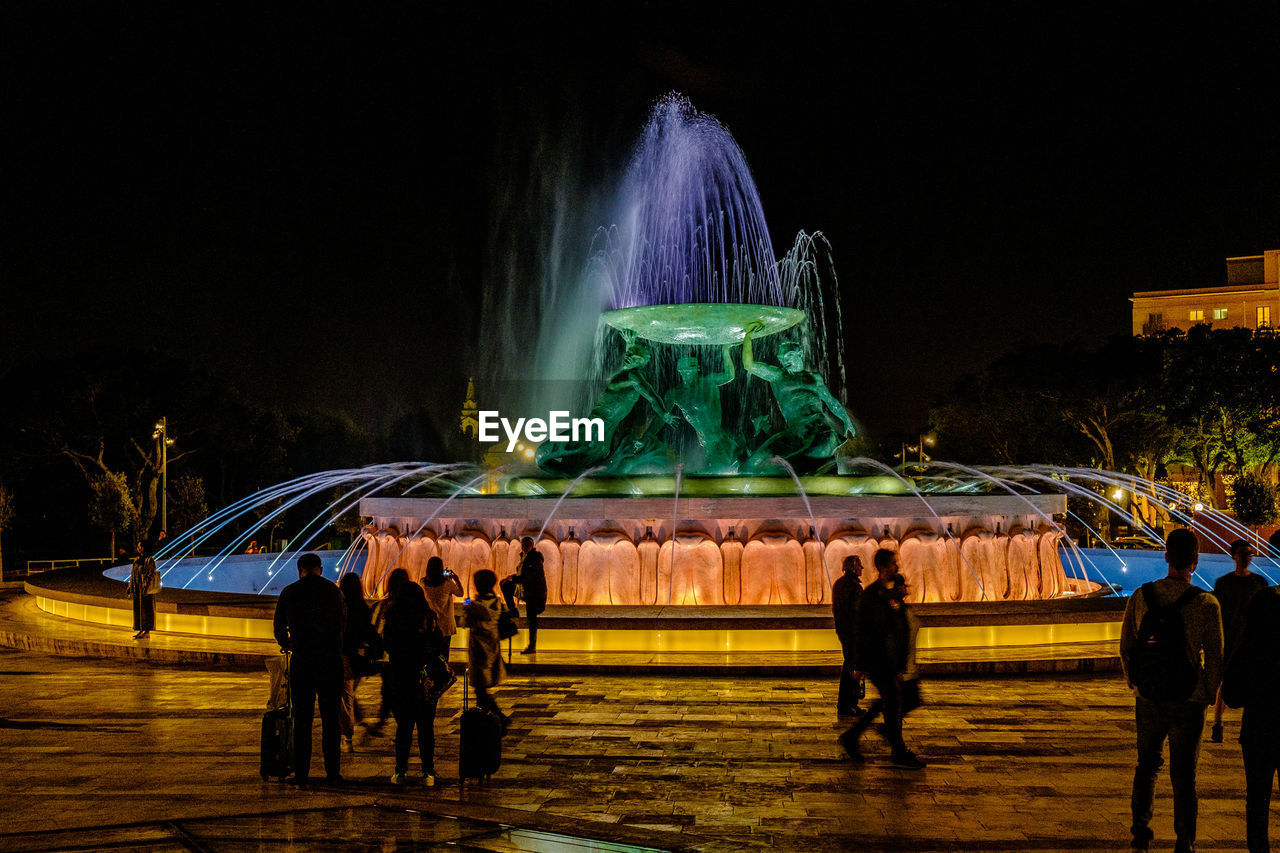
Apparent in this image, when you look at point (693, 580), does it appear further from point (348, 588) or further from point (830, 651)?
point (348, 588)

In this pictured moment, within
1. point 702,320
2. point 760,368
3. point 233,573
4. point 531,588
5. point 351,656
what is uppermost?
point 702,320

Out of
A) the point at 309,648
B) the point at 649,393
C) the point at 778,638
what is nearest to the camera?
the point at 309,648

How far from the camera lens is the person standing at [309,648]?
6930 mm

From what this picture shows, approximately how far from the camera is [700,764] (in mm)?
7773

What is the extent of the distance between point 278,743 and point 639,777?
2391 millimetres

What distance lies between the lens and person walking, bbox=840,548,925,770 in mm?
7441

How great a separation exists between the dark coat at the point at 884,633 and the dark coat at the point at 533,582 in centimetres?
514

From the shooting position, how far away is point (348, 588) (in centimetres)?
764

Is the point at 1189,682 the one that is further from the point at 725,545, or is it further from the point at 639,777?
the point at 725,545

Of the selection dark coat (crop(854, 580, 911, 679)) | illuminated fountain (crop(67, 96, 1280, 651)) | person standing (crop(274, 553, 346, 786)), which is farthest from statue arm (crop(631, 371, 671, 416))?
person standing (crop(274, 553, 346, 786))

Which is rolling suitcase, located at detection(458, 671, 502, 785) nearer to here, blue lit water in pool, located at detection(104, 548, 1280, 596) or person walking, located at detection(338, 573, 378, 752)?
person walking, located at detection(338, 573, 378, 752)

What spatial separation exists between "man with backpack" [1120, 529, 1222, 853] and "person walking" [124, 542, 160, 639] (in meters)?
11.9

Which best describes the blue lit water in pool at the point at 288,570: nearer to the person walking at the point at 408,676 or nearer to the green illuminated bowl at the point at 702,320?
the green illuminated bowl at the point at 702,320

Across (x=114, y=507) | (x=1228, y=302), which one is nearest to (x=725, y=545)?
(x=114, y=507)
